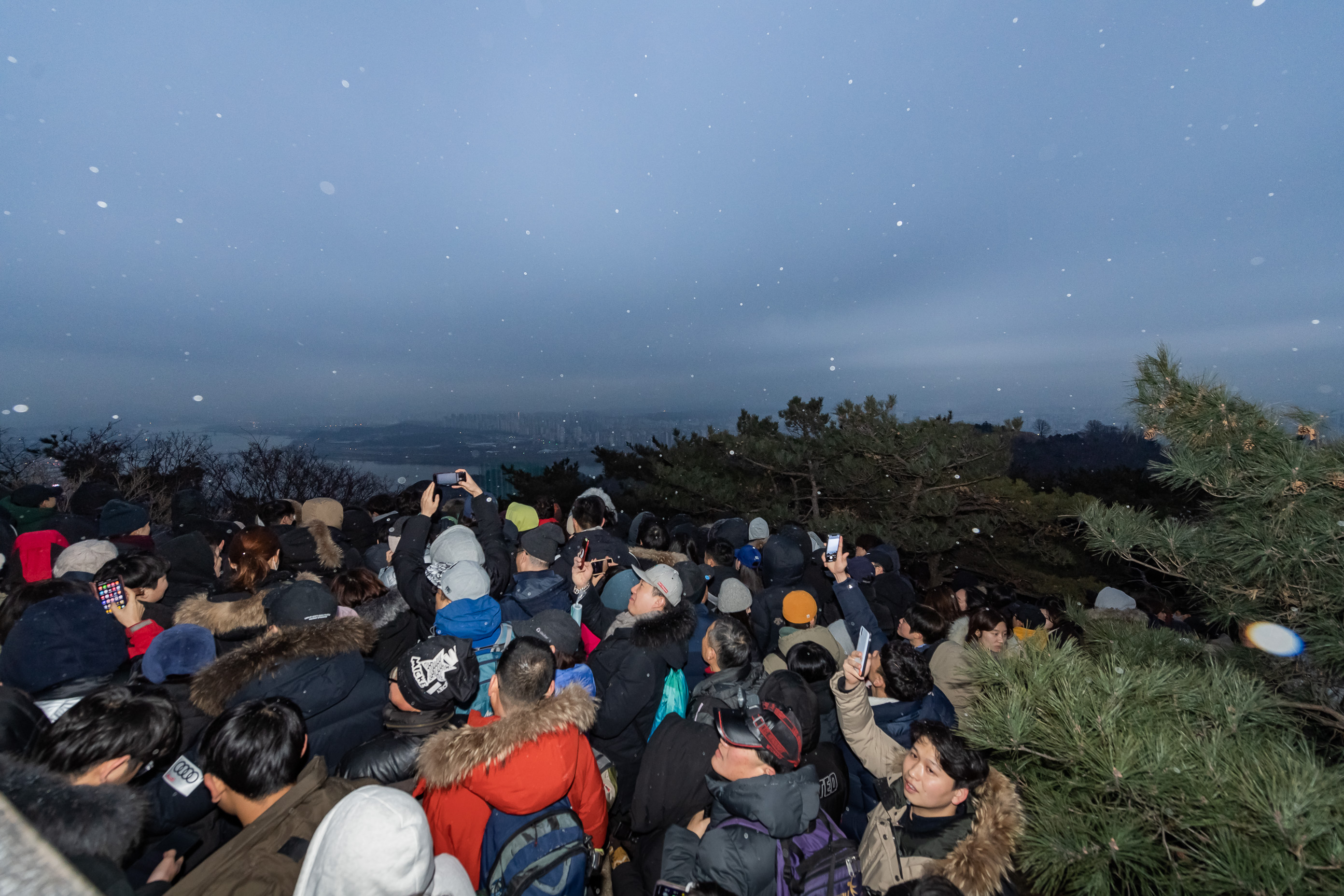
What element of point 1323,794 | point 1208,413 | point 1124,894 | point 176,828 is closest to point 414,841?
point 176,828

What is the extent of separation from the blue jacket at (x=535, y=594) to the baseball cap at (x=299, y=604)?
3.81ft

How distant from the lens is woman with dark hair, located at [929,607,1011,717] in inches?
110

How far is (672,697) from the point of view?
3150mm

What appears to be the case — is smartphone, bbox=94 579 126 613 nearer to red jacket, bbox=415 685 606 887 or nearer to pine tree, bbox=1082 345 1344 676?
red jacket, bbox=415 685 606 887

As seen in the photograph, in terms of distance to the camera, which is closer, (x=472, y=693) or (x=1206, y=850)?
(x=1206, y=850)

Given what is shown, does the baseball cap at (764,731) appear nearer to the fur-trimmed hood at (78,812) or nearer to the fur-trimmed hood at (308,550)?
the fur-trimmed hood at (78,812)

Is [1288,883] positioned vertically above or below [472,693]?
above

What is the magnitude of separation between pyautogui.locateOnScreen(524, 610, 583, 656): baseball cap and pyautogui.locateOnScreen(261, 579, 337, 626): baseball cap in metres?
1.08

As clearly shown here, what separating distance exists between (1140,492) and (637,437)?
12504 mm

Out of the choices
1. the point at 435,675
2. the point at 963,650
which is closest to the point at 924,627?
the point at 963,650

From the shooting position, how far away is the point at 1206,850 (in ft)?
3.54

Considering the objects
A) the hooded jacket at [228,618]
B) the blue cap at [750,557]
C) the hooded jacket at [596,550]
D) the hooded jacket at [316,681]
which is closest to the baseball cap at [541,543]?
the hooded jacket at [596,550]

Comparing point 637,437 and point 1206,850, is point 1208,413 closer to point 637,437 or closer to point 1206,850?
point 1206,850

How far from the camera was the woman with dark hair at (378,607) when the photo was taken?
11.8 feet
